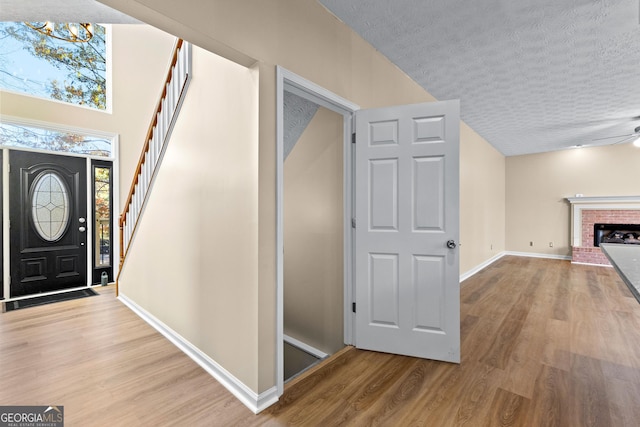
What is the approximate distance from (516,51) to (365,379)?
10.3 feet

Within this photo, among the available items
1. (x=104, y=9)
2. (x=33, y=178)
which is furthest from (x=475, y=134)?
(x=33, y=178)

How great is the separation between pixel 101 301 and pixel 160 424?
9.40 ft

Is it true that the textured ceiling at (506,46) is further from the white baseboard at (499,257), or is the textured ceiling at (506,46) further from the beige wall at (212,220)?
the white baseboard at (499,257)

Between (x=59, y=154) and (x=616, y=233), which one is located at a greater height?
(x=59, y=154)

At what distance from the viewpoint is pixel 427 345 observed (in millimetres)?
2342

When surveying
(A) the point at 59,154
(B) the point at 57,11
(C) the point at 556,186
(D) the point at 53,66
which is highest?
(D) the point at 53,66

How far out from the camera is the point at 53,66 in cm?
427

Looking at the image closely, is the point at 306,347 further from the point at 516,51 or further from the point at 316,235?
the point at 516,51

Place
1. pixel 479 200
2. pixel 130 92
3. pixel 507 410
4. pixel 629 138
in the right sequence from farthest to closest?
pixel 629 138 → pixel 479 200 → pixel 130 92 → pixel 507 410

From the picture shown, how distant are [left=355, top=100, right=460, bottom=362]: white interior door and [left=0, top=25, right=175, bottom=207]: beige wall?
4161 millimetres

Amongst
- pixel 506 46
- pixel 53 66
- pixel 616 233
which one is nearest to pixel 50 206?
pixel 53 66

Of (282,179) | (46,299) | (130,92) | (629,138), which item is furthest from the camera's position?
(629,138)

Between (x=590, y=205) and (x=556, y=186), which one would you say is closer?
(x=590, y=205)

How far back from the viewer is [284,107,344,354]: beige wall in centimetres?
277
